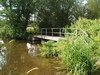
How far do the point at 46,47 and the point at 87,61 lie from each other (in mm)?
2889

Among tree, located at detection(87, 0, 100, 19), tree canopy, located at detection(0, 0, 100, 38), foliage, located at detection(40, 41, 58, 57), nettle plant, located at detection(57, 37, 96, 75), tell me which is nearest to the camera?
nettle plant, located at detection(57, 37, 96, 75)

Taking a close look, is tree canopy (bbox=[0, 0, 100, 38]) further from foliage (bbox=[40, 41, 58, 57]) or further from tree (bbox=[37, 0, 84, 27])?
foliage (bbox=[40, 41, 58, 57])

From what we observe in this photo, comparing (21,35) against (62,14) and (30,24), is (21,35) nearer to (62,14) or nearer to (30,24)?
(30,24)

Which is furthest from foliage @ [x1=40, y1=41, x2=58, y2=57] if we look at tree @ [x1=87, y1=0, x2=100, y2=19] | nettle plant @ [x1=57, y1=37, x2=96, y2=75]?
tree @ [x1=87, y1=0, x2=100, y2=19]

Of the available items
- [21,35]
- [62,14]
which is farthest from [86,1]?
[21,35]

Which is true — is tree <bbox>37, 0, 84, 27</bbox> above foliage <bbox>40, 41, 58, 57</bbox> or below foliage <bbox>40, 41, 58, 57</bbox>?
above

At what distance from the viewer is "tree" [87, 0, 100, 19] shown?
16.6m

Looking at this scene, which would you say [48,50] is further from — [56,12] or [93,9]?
[93,9]

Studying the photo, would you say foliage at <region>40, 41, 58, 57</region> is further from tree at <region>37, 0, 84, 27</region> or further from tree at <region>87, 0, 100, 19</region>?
tree at <region>87, 0, 100, 19</region>

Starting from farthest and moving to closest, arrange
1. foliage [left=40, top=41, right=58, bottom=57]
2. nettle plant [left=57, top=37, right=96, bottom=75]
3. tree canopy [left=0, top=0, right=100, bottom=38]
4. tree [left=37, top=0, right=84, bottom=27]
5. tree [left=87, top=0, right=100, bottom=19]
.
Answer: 1. tree [left=87, top=0, right=100, bottom=19]
2. tree [left=37, top=0, right=84, bottom=27]
3. tree canopy [left=0, top=0, right=100, bottom=38]
4. foliage [left=40, top=41, right=58, bottom=57]
5. nettle plant [left=57, top=37, right=96, bottom=75]

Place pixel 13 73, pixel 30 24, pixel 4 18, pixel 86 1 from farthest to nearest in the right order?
pixel 86 1 < pixel 30 24 < pixel 4 18 < pixel 13 73

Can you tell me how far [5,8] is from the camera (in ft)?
40.6

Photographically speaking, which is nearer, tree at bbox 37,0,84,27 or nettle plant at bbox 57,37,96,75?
nettle plant at bbox 57,37,96,75

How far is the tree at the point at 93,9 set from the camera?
16.6 metres
